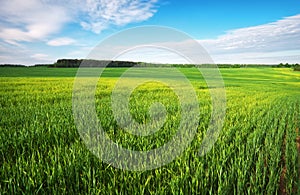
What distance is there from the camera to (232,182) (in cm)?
291

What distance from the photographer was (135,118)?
665cm

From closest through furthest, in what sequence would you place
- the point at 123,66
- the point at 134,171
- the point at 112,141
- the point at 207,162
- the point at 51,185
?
the point at 51,185 → the point at 134,171 → the point at 207,162 → the point at 112,141 → the point at 123,66

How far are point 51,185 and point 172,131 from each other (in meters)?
2.87

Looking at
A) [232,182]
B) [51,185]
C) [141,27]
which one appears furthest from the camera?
[141,27]

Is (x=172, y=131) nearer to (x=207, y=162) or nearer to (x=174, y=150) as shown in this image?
(x=174, y=150)

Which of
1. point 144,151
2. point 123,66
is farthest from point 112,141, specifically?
point 123,66

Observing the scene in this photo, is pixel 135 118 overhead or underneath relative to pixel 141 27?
underneath

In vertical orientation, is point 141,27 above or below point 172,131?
above

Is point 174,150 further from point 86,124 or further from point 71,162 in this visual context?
point 86,124

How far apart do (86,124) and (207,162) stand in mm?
3051

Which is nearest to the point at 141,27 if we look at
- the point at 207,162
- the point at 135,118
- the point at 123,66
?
the point at 135,118

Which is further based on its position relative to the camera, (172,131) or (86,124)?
(86,124)

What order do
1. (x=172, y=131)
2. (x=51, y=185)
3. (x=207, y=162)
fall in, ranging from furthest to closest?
(x=172, y=131), (x=207, y=162), (x=51, y=185)

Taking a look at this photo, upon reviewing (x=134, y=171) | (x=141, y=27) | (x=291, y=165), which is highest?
(x=141, y=27)
